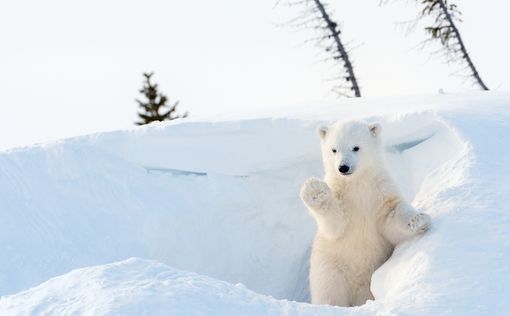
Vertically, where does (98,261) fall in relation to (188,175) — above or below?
below

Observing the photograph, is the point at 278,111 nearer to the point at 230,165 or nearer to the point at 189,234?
the point at 230,165

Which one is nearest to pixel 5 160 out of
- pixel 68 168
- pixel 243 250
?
pixel 68 168

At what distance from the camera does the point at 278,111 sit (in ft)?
25.5

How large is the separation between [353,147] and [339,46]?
1127 cm

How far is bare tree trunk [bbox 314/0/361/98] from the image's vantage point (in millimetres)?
15867

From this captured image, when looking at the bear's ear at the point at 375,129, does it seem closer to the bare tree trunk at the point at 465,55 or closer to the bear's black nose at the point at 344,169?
the bear's black nose at the point at 344,169

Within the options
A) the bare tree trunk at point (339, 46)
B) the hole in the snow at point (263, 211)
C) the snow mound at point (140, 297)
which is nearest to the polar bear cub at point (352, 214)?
the hole in the snow at point (263, 211)

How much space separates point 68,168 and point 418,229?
3.63 m

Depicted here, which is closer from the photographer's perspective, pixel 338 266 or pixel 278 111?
pixel 338 266

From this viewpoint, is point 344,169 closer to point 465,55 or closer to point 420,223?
point 420,223

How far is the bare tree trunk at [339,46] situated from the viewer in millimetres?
15867

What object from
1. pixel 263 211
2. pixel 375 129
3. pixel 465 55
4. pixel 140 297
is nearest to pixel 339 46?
pixel 465 55

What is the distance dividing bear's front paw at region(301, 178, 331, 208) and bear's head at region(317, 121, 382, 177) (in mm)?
178

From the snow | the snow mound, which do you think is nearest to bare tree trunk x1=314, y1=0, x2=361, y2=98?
the snow
